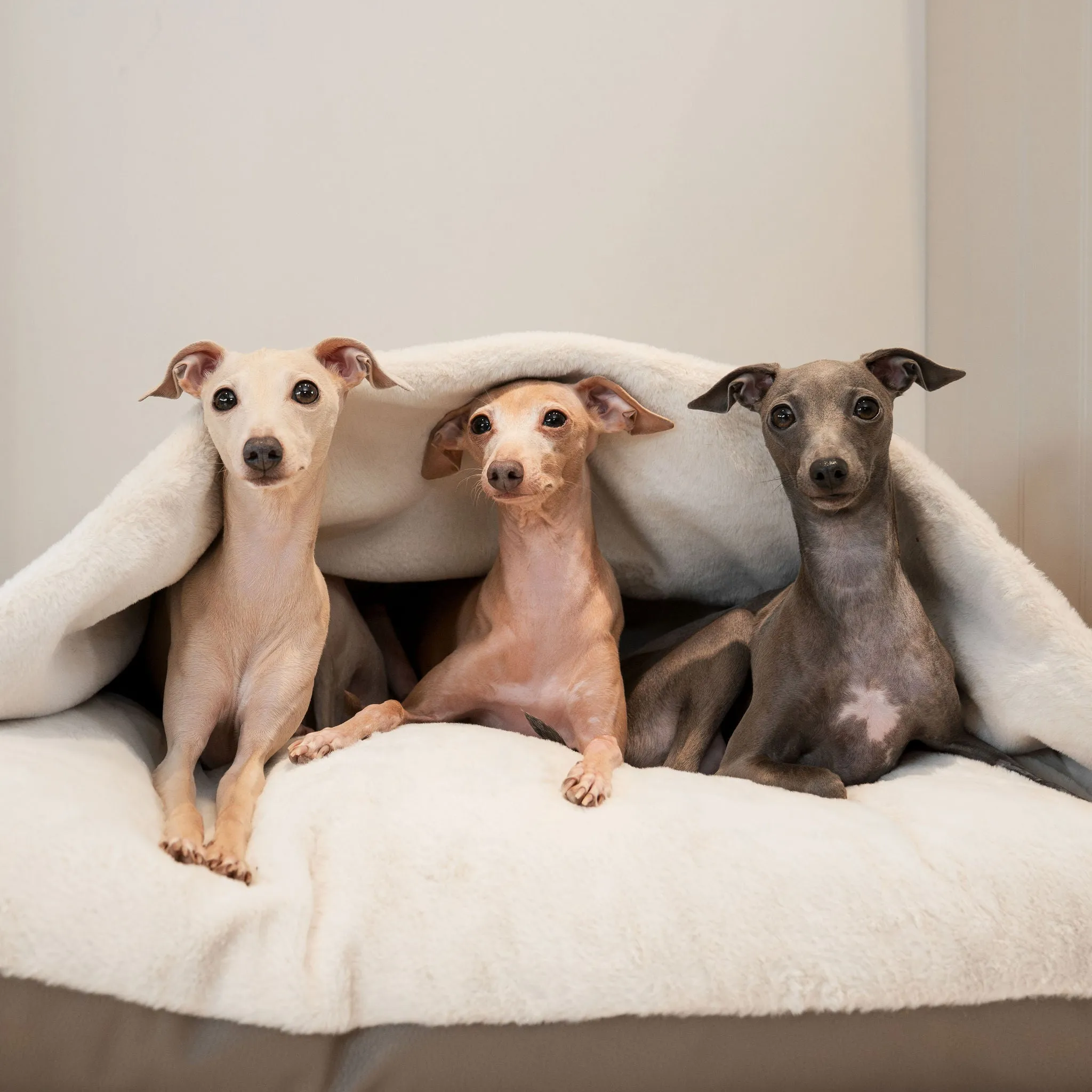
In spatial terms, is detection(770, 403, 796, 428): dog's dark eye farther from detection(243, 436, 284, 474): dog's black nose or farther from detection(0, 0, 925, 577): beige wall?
detection(0, 0, 925, 577): beige wall

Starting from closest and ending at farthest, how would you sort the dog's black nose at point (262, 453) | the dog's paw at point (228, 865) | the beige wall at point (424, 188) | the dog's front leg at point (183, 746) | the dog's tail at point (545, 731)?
the dog's paw at point (228, 865), the dog's front leg at point (183, 746), the dog's black nose at point (262, 453), the dog's tail at point (545, 731), the beige wall at point (424, 188)

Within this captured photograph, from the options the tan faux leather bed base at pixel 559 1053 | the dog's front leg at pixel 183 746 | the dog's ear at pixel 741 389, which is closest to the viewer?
the tan faux leather bed base at pixel 559 1053

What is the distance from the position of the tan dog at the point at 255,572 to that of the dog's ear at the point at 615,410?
0.36 metres

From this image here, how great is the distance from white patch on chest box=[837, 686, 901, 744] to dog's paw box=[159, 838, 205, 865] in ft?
3.05

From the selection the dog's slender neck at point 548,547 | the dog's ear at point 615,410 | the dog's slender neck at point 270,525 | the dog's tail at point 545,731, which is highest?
the dog's ear at point 615,410

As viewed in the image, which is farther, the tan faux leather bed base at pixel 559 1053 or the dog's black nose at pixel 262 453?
the dog's black nose at pixel 262 453

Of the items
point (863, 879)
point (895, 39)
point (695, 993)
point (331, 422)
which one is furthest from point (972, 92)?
point (695, 993)

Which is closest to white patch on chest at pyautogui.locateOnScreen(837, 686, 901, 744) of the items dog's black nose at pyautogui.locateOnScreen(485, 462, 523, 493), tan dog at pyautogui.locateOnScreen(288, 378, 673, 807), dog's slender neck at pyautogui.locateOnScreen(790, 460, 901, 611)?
dog's slender neck at pyautogui.locateOnScreen(790, 460, 901, 611)

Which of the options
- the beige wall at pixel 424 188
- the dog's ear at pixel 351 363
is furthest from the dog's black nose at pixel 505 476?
the beige wall at pixel 424 188

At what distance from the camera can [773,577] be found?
2.00m

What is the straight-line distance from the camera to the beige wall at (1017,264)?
1.84m

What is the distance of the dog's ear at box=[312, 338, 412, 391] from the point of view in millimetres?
1610

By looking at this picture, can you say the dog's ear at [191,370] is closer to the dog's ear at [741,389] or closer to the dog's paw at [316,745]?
the dog's paw at [316,745]

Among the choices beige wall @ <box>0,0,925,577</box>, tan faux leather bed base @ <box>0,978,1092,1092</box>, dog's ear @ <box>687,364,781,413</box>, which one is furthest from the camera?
beige wall @ <box>0,0,925,577</box>
